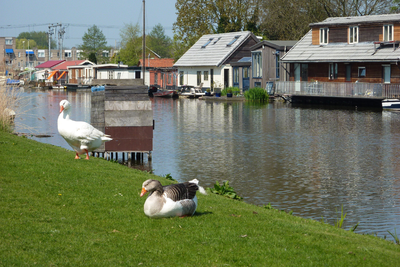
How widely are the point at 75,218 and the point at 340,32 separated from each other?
46.8 meters

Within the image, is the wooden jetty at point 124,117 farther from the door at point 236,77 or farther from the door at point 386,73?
the door at point 236,77

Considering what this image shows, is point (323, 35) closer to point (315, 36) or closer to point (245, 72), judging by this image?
point (315, 36)

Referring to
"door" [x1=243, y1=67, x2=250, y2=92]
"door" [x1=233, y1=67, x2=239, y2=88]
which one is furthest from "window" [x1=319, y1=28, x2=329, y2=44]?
"door" [x1=233, y1=67, x2=239, y2=88]

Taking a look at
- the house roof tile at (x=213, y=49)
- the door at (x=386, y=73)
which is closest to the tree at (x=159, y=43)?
the house roof tile at (x=213, y=49)

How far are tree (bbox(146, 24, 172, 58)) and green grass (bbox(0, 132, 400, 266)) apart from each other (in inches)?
5350

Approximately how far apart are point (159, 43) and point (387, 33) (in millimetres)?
132990

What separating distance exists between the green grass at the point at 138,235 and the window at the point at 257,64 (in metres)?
48.4

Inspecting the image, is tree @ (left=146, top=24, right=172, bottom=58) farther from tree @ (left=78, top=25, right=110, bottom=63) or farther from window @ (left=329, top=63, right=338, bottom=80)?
window @ (left=329, top=63, right=338, bottom=80)

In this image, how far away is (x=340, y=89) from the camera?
45.6 m

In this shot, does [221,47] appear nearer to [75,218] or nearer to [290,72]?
[290,72]

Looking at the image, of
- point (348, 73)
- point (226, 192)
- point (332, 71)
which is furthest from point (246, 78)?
point (226, 192)

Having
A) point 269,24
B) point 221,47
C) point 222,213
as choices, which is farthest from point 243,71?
point 222,213

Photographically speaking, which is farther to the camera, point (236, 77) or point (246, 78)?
point (236, 77)

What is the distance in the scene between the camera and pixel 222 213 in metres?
9.22
